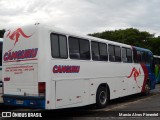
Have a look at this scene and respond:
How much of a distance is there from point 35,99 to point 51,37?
2.20 metres

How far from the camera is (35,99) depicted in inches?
369

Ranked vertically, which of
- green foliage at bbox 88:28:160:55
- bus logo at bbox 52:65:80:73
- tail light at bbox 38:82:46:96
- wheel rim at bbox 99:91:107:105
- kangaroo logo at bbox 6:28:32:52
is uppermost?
green foliage at bbox 88:28:160:55

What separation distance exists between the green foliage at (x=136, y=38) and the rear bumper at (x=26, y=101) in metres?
44.5

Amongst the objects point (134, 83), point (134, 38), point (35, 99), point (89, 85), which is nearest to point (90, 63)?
point (89, 85)

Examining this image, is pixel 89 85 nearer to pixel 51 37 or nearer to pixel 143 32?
pixel 51 37

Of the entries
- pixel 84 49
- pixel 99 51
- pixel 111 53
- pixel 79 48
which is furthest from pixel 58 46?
pixel 111 53

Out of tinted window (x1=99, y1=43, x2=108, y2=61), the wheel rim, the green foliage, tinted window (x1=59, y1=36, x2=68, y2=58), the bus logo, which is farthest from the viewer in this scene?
the green foliage

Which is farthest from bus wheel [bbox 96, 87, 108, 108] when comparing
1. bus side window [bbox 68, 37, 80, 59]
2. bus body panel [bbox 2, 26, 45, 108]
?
bus body panel [bbox 2, 26, 45, 108]

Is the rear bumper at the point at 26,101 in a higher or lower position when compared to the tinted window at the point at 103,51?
lower

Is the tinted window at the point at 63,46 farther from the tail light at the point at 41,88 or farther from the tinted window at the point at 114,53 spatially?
the tinted window at the point at 114,53

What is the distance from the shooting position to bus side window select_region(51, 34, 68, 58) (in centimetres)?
987

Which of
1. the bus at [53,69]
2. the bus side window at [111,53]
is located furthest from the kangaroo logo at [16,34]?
the bus side window at [111,53]

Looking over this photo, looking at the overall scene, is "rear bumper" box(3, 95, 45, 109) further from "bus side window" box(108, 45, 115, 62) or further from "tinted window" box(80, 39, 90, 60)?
"bus side window" box(108, 45, 115, 62)

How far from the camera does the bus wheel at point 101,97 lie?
12.3 m
